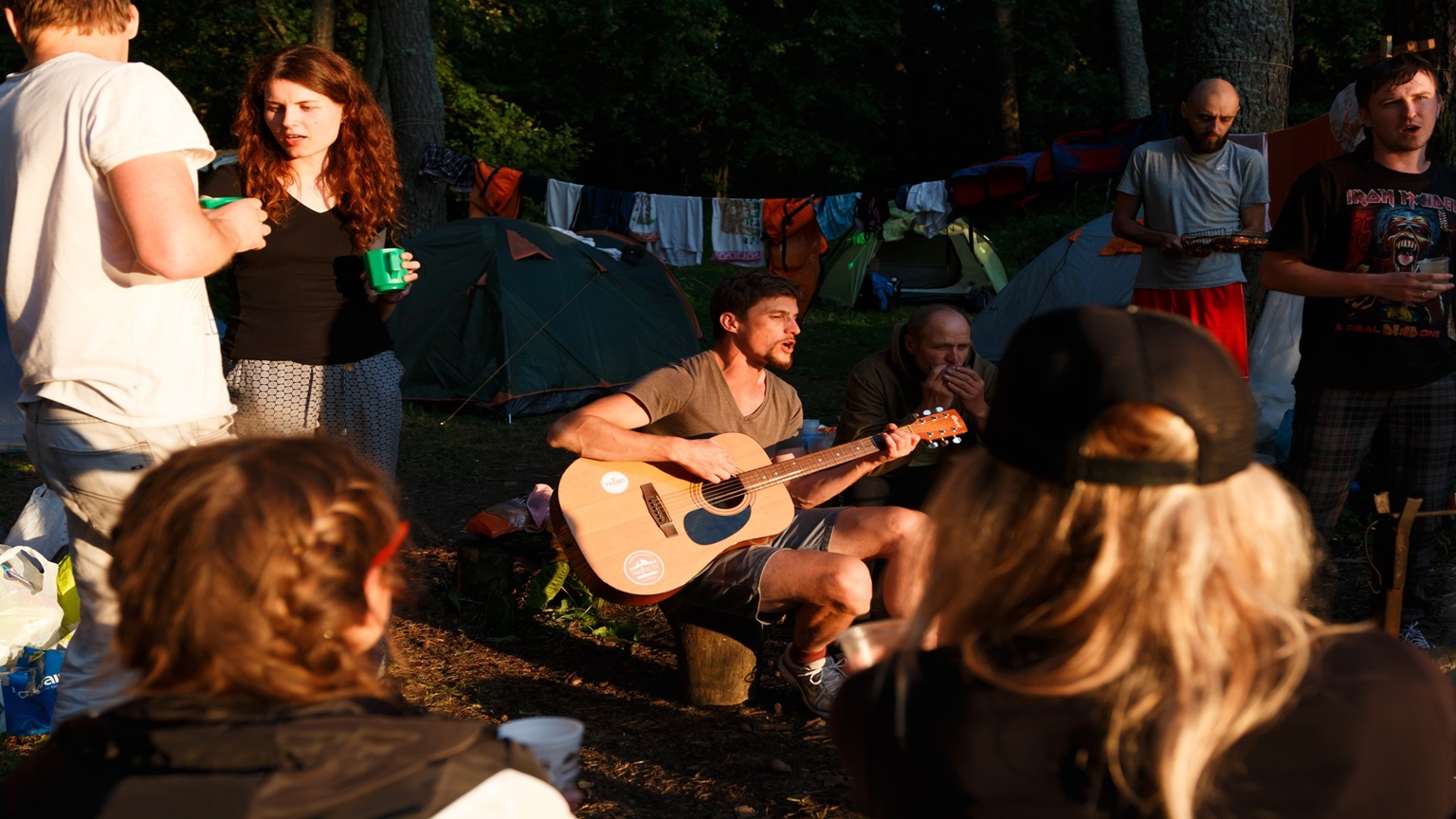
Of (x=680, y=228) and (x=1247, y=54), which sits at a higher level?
(x=1247, y=54)

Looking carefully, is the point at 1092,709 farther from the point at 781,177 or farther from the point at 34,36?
the point at 781,177

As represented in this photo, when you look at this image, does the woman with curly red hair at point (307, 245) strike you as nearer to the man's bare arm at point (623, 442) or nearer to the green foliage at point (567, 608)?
the man's bare arm at point (623, 442)

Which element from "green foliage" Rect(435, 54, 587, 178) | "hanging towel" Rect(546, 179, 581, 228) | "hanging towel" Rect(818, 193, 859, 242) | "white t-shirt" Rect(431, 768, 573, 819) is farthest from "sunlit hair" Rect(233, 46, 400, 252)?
"green foliage" Rect(435, 54, 587, 178)

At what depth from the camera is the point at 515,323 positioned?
8.81 metres

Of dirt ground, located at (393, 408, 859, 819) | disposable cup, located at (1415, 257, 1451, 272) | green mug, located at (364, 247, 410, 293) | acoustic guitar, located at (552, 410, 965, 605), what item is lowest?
dirt ground, located at (393, 408, 859, 819)

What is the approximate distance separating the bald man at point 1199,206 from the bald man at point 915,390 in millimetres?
1311

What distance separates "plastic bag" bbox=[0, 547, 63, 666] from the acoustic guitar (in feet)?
5.38

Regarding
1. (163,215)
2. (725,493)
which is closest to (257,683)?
(163,215)

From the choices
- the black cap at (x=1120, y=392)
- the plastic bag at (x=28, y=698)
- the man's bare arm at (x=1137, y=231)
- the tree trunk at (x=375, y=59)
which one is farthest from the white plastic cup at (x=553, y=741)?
the tree trunk at (x=375, y=59)

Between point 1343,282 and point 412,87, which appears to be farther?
point 412,87

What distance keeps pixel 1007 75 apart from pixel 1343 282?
23.1 meters

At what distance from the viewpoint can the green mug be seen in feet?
9.86

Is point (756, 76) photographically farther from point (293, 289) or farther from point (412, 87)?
point (293, 289)

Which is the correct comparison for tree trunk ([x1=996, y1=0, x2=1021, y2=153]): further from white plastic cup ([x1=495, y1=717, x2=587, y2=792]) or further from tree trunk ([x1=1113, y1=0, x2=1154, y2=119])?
white plastic cup ([x1=495, y1=717, x2=587, y2=792])
